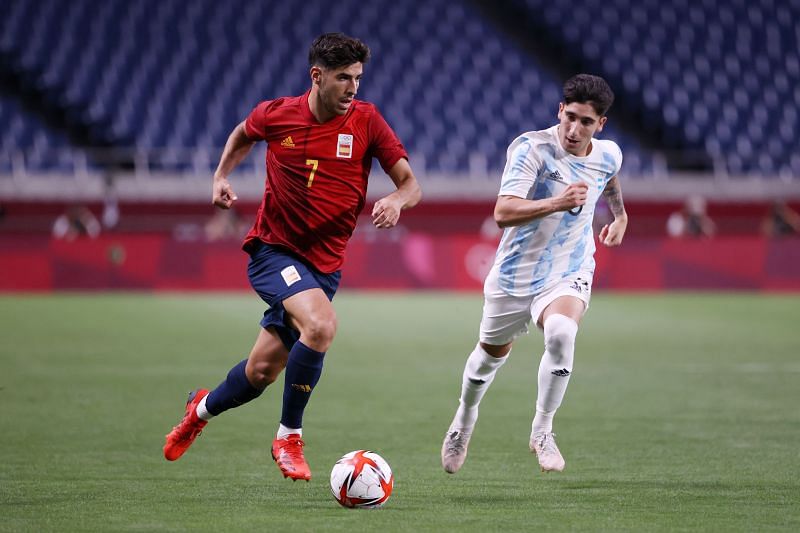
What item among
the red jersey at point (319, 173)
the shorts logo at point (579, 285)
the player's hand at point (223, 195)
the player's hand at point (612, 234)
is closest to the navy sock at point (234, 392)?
the red jersey at point (319, 173)

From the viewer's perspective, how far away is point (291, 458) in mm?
6176

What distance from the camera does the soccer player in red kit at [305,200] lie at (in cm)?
634

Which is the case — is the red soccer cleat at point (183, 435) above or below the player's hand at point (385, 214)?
below

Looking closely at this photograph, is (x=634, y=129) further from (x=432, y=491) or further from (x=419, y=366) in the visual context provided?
(x=432, y=491)

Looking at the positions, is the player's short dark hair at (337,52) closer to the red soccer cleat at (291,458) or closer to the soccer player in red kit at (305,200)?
the soccer player in red kit at (305,200)

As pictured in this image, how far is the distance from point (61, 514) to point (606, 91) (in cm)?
347

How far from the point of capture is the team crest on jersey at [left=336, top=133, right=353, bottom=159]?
6523 mm

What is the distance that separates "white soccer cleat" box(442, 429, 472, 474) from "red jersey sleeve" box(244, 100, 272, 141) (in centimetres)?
194

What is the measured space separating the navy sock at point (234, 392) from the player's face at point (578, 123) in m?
2.12

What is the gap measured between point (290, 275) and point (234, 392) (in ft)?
2.39

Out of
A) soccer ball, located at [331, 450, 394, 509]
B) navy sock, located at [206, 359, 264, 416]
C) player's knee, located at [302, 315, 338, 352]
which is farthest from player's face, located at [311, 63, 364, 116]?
soccer ball, located at [331, 450, 394, 509]

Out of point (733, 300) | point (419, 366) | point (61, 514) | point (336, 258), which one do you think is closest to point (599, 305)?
point (733, 300)

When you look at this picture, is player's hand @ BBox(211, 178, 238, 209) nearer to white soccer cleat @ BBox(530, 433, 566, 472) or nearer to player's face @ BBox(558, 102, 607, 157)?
player's face @ BBox(558, 102, 607, 157)

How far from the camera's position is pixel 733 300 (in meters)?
21.0
